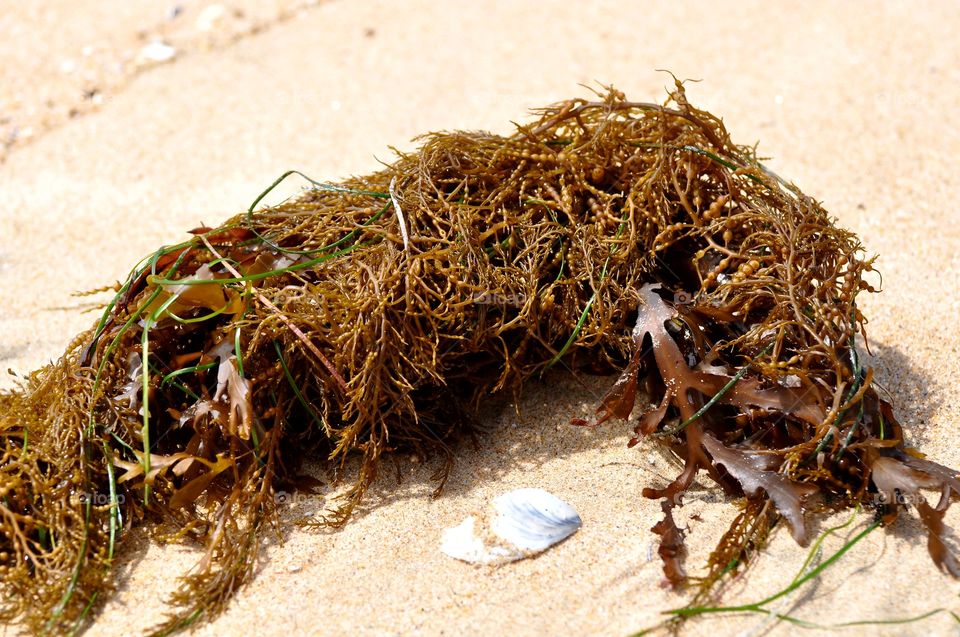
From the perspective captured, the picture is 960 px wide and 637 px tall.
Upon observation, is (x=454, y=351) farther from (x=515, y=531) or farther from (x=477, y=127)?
(x=477, y=127)

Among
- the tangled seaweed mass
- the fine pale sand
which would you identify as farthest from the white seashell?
the tangled seaweed mass

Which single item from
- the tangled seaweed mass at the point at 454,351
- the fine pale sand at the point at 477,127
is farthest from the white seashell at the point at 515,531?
the tangled seaweed mass at the point at 454,351

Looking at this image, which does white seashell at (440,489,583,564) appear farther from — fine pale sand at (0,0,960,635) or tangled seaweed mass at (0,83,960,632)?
tangled seaweed mass at (0,83,960,632)

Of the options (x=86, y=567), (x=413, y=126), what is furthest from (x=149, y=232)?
(x=86, y=567)

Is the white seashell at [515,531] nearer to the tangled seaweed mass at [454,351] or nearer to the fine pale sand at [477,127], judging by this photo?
the fine pale sand at [477,127]

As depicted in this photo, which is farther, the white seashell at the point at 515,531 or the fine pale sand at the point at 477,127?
the white seashell at the point at 515,531

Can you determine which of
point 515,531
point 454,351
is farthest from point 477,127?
point 515,531
